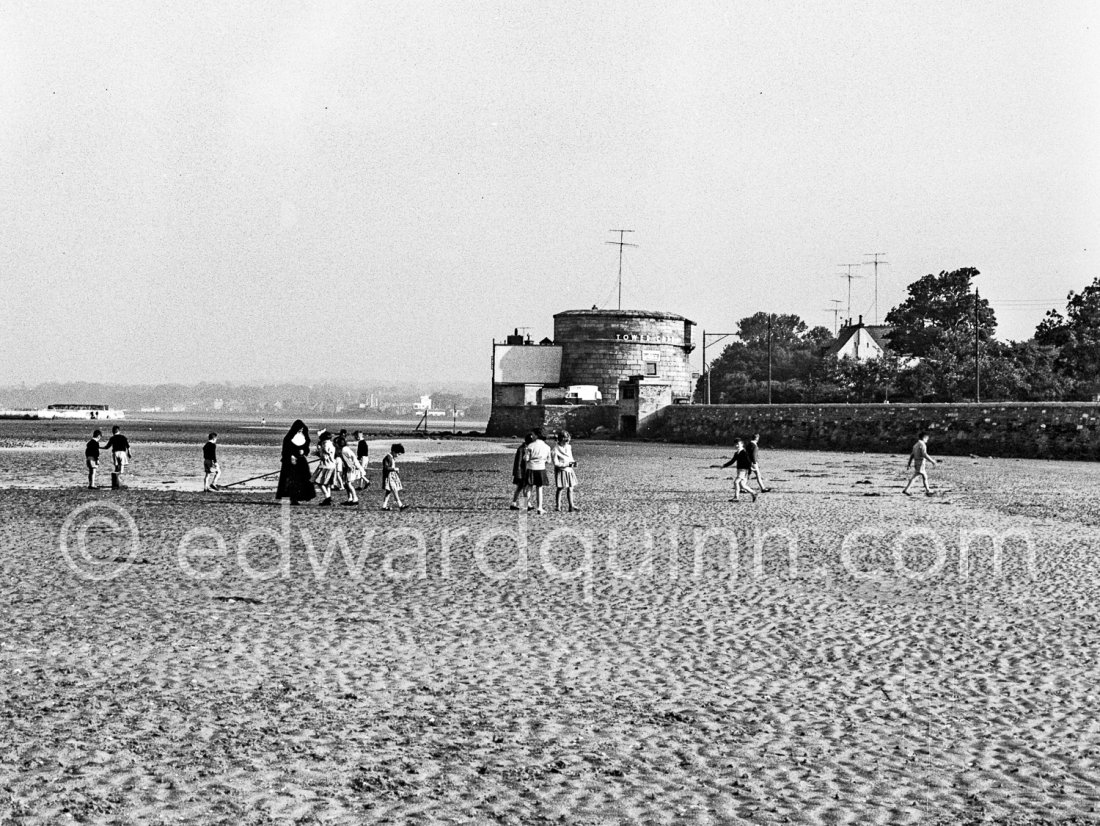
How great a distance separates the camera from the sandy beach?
18.6ft

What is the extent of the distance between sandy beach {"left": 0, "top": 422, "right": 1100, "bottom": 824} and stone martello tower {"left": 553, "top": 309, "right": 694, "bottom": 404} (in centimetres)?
6223

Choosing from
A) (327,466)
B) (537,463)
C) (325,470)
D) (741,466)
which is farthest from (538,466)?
(741,466)

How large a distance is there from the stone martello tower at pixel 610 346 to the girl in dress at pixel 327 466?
57.0 m

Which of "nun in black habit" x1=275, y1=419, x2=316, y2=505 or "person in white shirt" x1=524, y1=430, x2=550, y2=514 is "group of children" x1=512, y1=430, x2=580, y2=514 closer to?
"person in white shirt" x1=524, y1=430, x2=550, y2=514

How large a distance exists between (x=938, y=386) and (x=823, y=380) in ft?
45.9

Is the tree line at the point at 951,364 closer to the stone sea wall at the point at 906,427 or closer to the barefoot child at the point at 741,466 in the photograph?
the stone sea wall at the point at 906,427

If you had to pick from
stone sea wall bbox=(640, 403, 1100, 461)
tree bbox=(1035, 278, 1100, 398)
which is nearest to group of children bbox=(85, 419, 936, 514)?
stone sea wall bbox=(640, 403, 1100, 461)

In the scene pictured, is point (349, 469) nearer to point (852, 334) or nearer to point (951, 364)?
point (951, 364)

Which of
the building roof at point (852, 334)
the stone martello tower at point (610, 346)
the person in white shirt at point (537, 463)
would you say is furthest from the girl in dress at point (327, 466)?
the building roof at point (852, 334)

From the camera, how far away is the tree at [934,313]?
8550 cm

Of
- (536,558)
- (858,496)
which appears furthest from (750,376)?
(536,558)

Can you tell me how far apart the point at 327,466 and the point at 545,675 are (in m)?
13.6

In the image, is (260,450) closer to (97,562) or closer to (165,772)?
(97,562)

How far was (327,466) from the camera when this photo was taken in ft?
69.0
